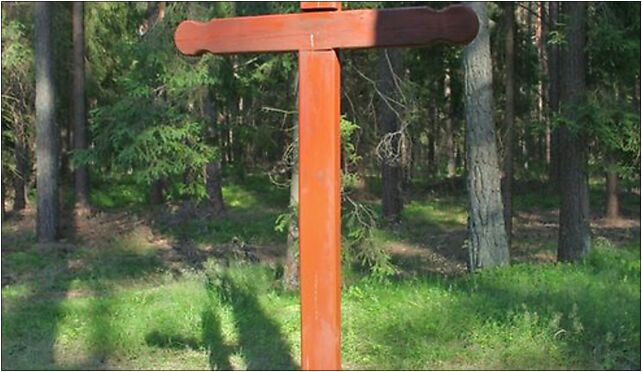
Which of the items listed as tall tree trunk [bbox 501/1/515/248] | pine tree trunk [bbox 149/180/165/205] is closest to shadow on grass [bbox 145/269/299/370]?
tall tree trunk [bbox 501/1/515/248]

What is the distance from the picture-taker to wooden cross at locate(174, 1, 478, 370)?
12.0 ft

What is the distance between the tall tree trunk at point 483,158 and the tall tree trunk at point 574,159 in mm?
2009

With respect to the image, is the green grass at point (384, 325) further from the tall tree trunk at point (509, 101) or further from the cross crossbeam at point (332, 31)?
the tall tree trunk at point (509, 101)

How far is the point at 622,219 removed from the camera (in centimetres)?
2277

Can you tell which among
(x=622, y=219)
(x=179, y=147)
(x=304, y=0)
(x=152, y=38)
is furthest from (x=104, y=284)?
(x=622, y=219)

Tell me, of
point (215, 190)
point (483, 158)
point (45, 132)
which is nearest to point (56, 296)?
point (483, 158)

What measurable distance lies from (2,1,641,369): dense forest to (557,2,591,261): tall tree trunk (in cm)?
4

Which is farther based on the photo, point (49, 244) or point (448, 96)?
point (448, 96)

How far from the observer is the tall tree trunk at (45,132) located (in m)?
19.5

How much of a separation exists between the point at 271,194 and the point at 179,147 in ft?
53.7

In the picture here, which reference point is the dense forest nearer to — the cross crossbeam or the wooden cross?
the wooden cross

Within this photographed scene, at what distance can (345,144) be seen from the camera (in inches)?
410

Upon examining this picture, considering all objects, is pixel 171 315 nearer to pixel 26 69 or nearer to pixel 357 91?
pixel 357 91

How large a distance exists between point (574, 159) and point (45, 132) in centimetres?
1259
